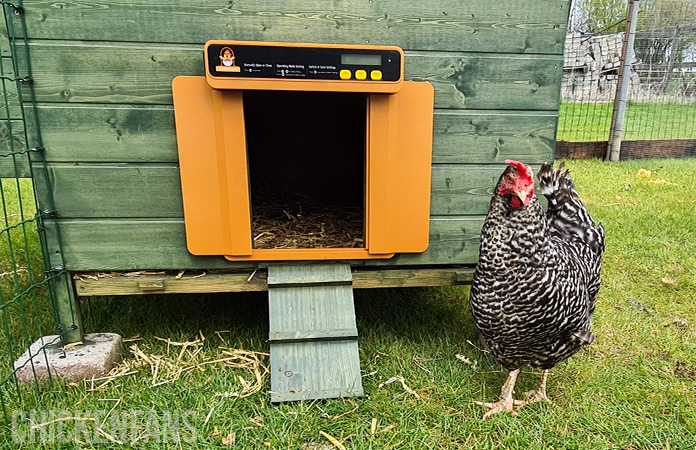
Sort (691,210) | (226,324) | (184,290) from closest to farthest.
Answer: (184,290), (226,324), (691,210)

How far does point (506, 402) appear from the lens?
6.70 feet

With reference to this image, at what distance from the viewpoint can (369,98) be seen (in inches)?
82.0

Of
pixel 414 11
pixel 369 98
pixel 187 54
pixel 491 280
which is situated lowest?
pixel 491 280

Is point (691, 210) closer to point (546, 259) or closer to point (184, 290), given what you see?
point (546, 259)

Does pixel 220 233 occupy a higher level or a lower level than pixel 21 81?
lower

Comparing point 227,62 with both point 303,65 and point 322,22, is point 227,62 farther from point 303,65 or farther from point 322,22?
point 322,22

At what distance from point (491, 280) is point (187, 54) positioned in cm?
159

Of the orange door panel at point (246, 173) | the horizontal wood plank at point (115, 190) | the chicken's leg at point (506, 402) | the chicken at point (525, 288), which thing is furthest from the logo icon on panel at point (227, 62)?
the chicken's leg at point (506, 402)

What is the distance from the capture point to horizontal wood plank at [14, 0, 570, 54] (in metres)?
1.95

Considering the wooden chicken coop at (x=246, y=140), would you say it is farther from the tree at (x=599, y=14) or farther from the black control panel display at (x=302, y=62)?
the tree at (x=599, y=14)

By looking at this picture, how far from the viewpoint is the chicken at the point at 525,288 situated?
5.88 feet

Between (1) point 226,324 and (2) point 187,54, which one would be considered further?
(1) point 226,324

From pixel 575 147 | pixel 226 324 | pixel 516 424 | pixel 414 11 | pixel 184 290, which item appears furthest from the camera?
pixel 575 147

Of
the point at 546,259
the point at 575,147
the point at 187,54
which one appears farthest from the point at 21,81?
the point at 575,147
